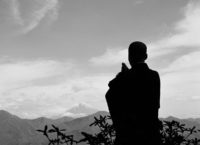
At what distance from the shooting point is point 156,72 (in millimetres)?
5012

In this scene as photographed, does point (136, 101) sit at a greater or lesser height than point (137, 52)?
lesser

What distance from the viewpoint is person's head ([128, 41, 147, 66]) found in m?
4.91

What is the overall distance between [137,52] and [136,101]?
0.75 meters

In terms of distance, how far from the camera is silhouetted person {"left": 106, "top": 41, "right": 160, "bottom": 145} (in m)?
4.59

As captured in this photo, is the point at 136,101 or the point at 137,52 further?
the point at 137,52

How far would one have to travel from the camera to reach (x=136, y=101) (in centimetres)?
478

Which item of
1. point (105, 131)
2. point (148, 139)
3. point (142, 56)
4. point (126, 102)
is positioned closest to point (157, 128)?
point (148, 139)

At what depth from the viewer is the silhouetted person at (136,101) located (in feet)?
15.1

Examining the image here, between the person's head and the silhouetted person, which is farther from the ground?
the person's head

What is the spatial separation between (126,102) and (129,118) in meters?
0.25

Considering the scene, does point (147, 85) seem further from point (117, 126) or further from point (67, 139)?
point (67, 139)

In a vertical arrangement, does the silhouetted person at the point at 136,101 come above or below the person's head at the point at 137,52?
below

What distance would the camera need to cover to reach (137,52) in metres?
4.93

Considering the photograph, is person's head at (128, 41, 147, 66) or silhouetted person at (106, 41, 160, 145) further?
person's head at (128, 41, 147, 66)
